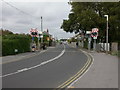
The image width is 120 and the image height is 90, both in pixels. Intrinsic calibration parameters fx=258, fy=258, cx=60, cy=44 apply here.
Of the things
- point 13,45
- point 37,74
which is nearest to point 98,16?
point 13,45

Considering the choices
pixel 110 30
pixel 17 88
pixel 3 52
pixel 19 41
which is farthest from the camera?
pixel 110 30

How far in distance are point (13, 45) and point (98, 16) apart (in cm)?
2437

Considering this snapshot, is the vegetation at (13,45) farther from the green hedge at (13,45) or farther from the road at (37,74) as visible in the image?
the road at (37,74)

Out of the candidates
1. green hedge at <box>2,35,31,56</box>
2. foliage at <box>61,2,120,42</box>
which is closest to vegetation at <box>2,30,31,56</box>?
green hedge at <box>2,35,31,56</box>

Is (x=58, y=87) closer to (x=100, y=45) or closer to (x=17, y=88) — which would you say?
(x=17, y=88)

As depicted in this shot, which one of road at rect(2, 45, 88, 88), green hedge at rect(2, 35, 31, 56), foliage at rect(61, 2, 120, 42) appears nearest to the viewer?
road at rect(2, 45, 88, 88)

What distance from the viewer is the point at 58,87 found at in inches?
381

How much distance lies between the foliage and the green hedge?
Result: 16.0m

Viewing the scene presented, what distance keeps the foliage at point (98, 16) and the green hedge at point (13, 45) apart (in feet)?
52.6

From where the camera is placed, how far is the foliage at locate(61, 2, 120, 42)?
2064 inches

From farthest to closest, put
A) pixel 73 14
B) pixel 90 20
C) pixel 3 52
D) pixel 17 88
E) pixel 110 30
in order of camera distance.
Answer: pixel 73 14 < pixel 110 30 < pixel 90 20 < pixel 3 52 < pixel 17 88

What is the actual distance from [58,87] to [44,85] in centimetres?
67

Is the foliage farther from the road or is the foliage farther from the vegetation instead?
the road

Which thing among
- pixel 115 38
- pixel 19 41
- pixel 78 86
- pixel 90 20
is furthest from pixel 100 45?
pixel 78 86
